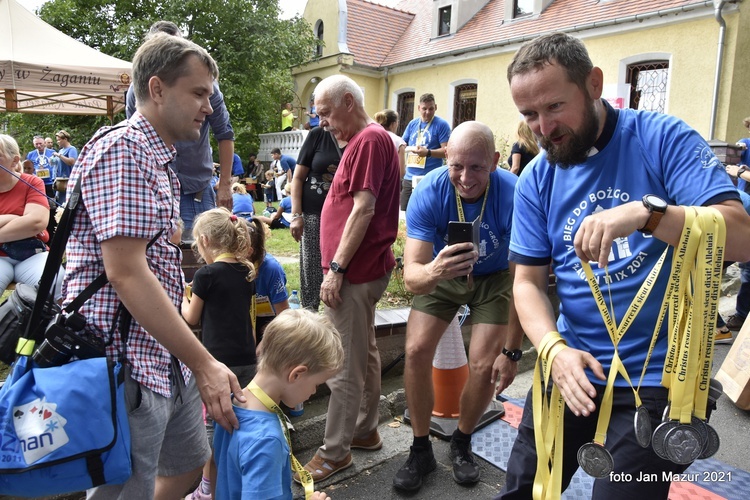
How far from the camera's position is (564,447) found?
2.14 metres

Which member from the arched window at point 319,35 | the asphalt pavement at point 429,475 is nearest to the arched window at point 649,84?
the asphalt pavement at point 429,475

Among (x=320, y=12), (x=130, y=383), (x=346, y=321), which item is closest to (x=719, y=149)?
(x=346, y=321)

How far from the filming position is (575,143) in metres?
1.99

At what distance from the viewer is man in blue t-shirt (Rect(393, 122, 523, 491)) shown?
131 inches

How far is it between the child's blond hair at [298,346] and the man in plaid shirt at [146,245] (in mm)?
190

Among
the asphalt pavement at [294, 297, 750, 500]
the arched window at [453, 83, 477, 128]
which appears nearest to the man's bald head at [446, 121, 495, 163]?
the asphalt pavement at [294, 297, 750, 500]

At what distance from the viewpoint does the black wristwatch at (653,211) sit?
5.47 feet

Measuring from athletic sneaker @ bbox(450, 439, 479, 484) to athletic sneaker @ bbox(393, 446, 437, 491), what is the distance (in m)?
0.13

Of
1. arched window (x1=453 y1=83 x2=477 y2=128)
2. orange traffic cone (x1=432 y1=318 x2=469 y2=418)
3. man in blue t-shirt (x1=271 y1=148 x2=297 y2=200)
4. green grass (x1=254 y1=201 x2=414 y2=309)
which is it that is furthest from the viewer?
arched window (x1=453 y1=83 x2=477 y2=128)

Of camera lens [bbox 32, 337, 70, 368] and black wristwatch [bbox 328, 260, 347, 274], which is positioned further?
black wristwatch [bbox 328, 260, 347, 274]

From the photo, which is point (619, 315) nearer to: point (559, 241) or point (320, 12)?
point (559, 241)

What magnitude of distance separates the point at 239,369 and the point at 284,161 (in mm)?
13178

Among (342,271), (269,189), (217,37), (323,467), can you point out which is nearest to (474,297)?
(342,271)

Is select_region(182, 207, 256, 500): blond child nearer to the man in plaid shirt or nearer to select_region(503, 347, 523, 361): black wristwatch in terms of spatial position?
the man in plaid shirt
